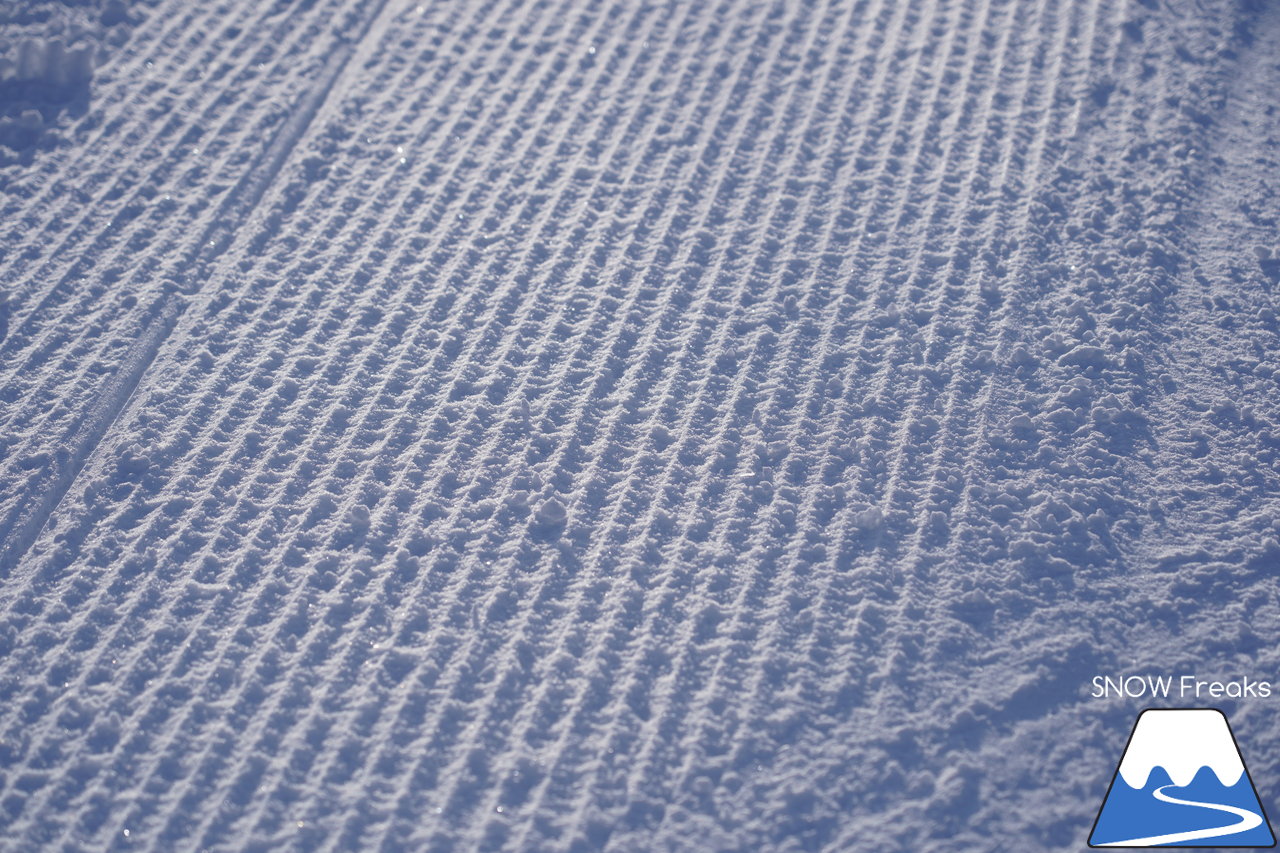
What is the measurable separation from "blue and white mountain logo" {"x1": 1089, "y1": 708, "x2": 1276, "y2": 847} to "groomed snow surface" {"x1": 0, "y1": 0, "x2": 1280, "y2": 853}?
56 millimetres

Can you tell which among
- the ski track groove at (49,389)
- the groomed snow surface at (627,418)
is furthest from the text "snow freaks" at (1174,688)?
the ski track groove at (49,389)

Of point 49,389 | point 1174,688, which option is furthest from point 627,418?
point 49,389

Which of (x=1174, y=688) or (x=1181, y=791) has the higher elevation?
(x=1174, y=688)

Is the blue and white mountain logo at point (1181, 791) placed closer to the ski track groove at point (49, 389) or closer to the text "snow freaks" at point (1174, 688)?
the text "snow freaks" at point (1174, 688)

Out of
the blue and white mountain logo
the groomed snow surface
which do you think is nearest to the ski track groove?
the groomed snow surface

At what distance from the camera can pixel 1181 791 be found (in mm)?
1985

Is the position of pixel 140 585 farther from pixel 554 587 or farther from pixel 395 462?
pixel 554 587

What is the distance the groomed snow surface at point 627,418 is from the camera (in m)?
1.99

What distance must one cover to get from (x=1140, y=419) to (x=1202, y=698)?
2.40 feet

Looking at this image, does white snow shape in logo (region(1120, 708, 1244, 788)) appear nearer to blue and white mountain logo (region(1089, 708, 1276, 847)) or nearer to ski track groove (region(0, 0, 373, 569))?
blue and white mountain logo (region(1089, 708, 1276, 847))

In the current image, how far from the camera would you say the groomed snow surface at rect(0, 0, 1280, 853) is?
199cm

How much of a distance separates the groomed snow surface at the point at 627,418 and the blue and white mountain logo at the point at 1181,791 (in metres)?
0.06

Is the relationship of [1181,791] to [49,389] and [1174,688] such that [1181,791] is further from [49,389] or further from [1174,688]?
[49,389]

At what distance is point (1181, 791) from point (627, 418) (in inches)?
55.6
